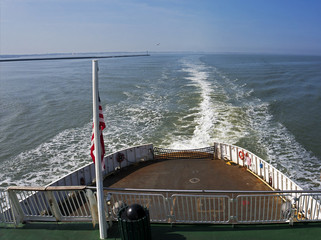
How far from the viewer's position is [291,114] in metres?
33.0

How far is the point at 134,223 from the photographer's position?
218 inches

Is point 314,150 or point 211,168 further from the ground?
point 211,168

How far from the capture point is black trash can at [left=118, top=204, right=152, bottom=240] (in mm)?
5562

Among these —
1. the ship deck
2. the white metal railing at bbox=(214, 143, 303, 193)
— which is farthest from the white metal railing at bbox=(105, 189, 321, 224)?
the white metal railing at bbox=(214, 143, 303, 193)

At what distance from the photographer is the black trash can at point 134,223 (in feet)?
18.2

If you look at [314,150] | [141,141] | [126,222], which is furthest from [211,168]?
[314,150]

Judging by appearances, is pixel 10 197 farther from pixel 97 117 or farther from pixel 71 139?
pixel 71 139

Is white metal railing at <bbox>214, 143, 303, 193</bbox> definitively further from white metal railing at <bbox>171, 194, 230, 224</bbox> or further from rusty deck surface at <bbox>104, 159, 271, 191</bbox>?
white metal railing at <bbox>171, 194, 230, 224</bbox>

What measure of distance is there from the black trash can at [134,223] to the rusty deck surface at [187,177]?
22.9 ft

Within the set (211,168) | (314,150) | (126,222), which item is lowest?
(314,150)

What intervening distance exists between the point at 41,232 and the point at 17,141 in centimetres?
2261

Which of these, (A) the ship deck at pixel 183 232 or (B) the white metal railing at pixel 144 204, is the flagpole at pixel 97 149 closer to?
(B) the white metal railing at pixel 144 204

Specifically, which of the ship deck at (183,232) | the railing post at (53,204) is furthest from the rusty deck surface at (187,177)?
the railing post at (53,204)

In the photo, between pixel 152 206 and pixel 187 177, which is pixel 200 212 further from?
pixel 187 177
